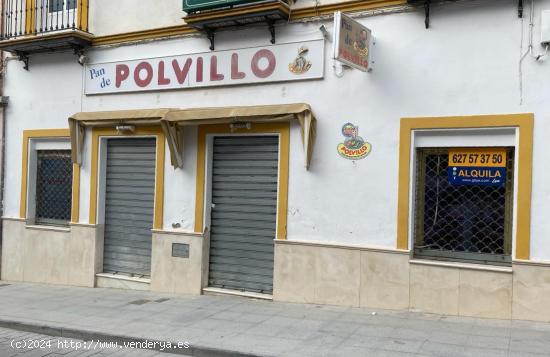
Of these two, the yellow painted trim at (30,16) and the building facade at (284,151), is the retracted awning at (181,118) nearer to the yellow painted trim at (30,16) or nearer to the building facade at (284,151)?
the building facade at (284,151)

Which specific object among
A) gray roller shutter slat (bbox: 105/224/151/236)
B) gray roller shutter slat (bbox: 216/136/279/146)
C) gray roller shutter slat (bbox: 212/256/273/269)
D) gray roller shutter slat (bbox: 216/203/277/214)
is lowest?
gray roller shutter slat (bbox: 212/256/273/269)

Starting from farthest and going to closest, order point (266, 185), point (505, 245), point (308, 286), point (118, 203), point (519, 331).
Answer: point (118, 203), point (266, 185), point (308, 286), point (505, 245), point (519, 331)

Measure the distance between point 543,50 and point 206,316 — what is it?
558 centimetres

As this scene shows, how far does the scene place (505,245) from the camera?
7051 mm

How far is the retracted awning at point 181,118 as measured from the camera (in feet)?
26.3

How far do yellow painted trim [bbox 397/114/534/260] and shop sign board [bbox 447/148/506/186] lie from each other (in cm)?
36

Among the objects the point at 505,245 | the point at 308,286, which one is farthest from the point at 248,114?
the point at 505,245

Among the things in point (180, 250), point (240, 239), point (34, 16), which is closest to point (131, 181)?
point (180, 250)

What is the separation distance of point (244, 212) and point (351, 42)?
331 centimetres

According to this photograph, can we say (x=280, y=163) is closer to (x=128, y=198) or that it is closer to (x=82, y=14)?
(x=128, y=198)

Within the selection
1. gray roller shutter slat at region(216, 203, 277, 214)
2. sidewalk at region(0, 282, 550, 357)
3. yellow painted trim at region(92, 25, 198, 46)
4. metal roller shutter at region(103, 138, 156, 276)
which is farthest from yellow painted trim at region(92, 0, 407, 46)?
sidewalk at region(0, 282, 550, 357)

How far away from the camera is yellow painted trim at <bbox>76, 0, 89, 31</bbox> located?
Result: 10.2 meters

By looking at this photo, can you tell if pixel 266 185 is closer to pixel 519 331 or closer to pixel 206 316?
pixel 206 316

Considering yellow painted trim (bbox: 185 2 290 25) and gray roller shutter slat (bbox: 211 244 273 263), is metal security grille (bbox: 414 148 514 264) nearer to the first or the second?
gray roller shutter slat (bbox: 211 244 273 263)
